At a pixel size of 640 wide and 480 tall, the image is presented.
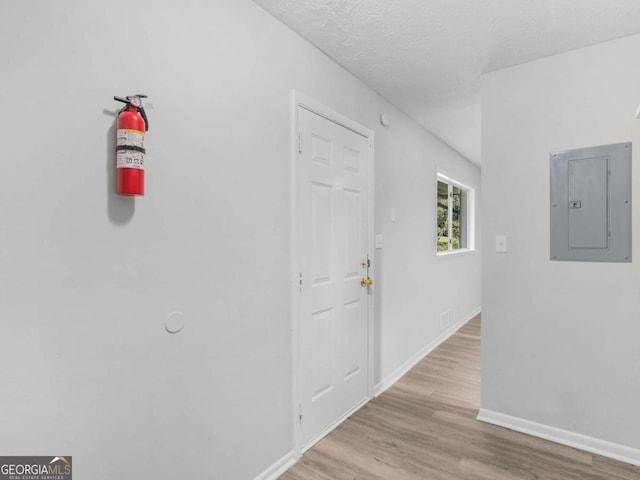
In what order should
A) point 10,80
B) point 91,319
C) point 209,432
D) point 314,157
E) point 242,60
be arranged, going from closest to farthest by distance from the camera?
1. point 10,80
2. point 91,319
3. point 209,432
4. point 242,60
5. point 314,157

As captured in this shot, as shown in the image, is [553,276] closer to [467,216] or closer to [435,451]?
[435,451]

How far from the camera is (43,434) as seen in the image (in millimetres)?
1107

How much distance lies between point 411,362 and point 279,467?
1.98 m

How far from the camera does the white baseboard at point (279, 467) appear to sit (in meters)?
1.88

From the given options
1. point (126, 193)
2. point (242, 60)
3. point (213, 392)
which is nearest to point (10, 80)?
point (126, 193)

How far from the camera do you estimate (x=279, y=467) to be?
6.45ft

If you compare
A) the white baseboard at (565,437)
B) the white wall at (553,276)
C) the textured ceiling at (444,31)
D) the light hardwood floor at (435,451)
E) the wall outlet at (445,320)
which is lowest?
the light hardwood floor at (435,451)

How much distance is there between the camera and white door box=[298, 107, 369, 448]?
218 centimetres

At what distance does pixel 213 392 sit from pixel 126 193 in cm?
97

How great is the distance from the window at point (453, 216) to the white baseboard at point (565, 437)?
2.35 metres

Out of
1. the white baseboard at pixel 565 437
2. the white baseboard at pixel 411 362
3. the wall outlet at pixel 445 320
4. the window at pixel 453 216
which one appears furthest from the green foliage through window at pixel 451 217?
the white baseboard at pixel 565 437

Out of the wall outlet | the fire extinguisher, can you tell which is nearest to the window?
the wall outlet

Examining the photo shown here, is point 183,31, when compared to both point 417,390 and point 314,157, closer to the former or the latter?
point 314,157

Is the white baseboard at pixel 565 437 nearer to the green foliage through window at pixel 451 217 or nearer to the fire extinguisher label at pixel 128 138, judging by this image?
the green foliage through window at pixel 451 217
